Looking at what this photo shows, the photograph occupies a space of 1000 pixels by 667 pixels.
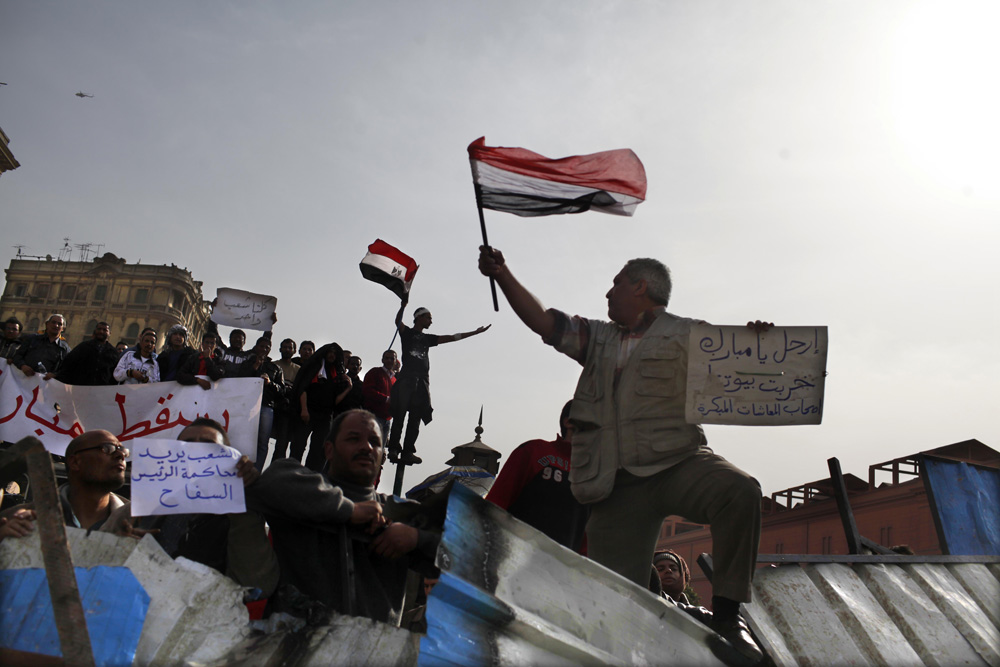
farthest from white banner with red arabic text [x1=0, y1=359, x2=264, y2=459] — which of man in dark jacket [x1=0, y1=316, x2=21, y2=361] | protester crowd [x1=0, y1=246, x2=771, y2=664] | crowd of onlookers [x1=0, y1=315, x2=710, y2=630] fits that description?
protester crowd [x1=0, y1=246, x2=771, y2=664]

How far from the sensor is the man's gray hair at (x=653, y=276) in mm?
4191

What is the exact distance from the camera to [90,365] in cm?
884

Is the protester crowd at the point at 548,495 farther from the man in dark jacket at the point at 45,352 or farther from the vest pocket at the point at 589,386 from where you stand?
the man in dark jacket at the point at 45,352

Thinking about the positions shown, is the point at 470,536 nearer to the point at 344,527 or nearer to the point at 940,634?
the point at 344,527

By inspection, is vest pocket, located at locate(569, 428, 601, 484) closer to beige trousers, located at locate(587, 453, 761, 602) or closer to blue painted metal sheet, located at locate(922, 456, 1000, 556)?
beige trousers, located at locate(587, 453, 761, 602)

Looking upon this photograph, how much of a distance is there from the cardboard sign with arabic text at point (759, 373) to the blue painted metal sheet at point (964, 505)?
3074mm

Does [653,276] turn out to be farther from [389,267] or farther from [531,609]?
[389,267]

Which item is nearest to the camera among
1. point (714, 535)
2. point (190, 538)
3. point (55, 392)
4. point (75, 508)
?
point (714, 535)

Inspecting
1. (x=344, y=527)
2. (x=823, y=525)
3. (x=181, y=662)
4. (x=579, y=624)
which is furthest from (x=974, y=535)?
(x=823, y=525)

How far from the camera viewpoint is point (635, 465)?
368 centimetres

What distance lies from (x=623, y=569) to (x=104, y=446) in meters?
2.55

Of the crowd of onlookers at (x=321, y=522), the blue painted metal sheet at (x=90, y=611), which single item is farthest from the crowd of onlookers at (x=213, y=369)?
the blue painted metal sheet at (x=90, y=611)

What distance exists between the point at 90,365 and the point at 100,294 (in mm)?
73496

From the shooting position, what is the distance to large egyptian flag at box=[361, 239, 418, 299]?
9047mm
